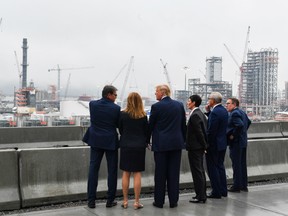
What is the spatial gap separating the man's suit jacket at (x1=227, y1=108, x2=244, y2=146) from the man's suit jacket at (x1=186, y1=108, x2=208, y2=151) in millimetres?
1108

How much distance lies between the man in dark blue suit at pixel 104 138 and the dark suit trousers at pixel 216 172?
6.55 feet

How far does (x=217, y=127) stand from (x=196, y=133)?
2.27 feet

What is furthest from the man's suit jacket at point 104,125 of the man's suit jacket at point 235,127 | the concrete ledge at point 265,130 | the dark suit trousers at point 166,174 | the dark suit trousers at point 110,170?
the concrete ledge at point 265,130

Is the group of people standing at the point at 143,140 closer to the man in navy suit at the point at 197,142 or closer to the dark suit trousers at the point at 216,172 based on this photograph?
the man in navy suit at the point at 197,142

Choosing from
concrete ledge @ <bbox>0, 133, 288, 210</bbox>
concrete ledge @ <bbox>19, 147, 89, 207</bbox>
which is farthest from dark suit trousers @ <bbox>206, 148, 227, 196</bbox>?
concrete ledge @ <bbox>19, 147, 89, 207</bbox>

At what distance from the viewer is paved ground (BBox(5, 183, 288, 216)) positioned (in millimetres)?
6703

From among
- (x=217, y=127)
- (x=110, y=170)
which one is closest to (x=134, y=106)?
(x=110, y=170)

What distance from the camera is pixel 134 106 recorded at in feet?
22.6

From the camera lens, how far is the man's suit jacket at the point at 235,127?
328 inches

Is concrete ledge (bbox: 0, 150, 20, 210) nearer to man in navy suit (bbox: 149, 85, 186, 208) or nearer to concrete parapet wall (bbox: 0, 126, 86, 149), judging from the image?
man in navy suit (bbox: 149, 85, 186, 208)

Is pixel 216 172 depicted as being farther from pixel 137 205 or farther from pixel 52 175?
pixel 52 175

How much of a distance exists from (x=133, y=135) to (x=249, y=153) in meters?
4.19

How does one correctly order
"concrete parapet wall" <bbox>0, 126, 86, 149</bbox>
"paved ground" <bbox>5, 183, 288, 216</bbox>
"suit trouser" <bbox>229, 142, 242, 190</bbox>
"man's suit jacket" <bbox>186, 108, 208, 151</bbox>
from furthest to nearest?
"concrete parapet wall" <bbox>0, 126, 86, 149</bbox>
"suit trouser" <bbox>229, 142, 242, 190</bbox>
"man's suit jacket" <bbox>186, 108, 208, 151</bbox>
"paved ground" <bbox>5, 183, 288, 216</bbox>

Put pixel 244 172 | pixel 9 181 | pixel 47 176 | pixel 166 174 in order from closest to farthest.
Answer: pixel 9 181, pixel 166 174, pixel 47 176, pixel 244 172
